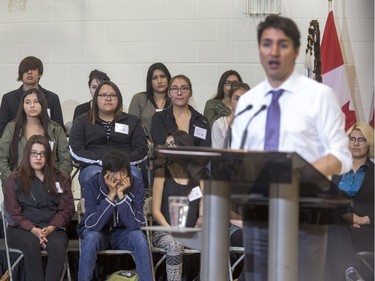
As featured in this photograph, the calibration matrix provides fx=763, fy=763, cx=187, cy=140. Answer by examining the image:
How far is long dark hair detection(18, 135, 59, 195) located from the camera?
188 inches

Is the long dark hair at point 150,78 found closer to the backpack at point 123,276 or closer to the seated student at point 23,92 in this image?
the seated student at point 23,92

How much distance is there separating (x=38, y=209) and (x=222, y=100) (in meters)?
1.80

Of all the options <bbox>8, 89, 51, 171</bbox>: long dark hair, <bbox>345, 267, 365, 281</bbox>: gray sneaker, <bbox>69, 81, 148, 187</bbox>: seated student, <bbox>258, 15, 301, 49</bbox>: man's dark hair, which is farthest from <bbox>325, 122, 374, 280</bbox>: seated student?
<bbox>8, 89, 51, 171</bbox>: long dark hair

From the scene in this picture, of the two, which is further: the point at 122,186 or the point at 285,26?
the point at 122,186

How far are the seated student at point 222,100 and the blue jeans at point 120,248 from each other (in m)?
1.35

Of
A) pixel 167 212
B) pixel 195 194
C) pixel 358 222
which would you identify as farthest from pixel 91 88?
pixel 195 194

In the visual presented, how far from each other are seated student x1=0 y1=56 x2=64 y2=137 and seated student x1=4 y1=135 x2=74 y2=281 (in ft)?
2.76

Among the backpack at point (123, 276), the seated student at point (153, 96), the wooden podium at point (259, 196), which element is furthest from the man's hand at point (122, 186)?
the wooden podium at point (259, 196)

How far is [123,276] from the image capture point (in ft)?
15.5

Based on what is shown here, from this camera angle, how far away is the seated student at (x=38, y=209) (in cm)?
467

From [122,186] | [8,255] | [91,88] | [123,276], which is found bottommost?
[123,276]

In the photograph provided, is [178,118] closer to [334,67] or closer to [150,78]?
[150,78]

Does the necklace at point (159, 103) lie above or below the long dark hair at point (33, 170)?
above

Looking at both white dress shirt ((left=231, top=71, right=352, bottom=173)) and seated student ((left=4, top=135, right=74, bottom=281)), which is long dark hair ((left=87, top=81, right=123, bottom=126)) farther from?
white dress shirt ((left=231, top=71, right=352, bottom=173))
